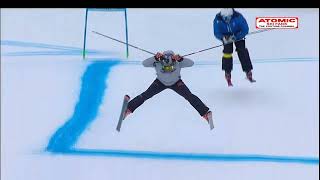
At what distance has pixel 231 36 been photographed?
187 centimetres

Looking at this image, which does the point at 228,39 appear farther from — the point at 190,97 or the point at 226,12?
the point at 190,97

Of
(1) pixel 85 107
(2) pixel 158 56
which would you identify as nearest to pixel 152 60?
(2) pixel 158 56

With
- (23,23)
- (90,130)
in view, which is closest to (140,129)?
(90,130)

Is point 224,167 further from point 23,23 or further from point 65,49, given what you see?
point 23,23

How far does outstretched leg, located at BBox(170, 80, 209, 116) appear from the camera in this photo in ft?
5.95

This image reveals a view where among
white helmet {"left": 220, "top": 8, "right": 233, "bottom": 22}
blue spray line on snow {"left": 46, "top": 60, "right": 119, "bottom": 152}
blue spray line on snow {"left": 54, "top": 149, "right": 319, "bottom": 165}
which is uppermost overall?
white helmet {"left": 220, "top": 8, "right": 233, "bottom": 22}

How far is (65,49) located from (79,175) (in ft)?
1.45

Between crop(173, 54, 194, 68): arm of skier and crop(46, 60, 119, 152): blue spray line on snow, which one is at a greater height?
crop(173, 54, 194, 68): arm of skier

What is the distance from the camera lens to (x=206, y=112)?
1809 mm

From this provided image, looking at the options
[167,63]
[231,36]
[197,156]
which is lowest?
[197,156]

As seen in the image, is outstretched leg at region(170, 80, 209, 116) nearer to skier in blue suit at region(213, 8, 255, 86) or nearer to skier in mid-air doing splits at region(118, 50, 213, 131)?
skier in mid-air doing splits at region(118, 50, 213, 131)

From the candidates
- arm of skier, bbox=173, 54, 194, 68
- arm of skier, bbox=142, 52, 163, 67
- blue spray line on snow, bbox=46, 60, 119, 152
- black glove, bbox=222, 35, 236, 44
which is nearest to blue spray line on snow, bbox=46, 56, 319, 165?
blue spray line on snow, bbox=46, 60, 119, 152

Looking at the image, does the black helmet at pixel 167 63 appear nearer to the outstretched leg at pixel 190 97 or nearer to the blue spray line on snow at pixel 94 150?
the outstretched leg at pixel 190 97

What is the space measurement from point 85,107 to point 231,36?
569mm
